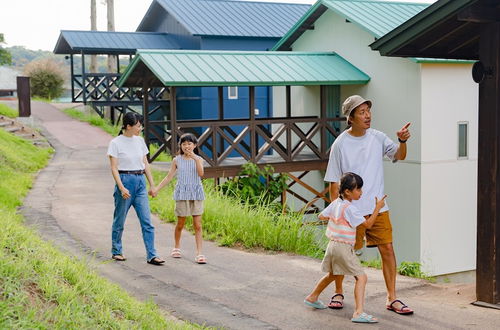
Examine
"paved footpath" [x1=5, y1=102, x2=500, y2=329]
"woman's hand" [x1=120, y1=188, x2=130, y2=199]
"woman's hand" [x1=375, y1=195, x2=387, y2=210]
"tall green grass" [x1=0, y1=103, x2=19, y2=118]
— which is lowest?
"paved footpath" [x1=5, y1=102, x2=500, y2=329]

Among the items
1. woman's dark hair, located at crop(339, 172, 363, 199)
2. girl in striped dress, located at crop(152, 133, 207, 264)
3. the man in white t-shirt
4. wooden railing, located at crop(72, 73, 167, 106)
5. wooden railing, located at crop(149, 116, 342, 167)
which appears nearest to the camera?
woman's dark hair, located at crop(339, 172, 363, 199)

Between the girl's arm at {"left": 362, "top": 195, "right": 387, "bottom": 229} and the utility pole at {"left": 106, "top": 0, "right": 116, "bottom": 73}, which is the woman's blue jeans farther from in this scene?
the utility pole at {"left": 106, "top": 0, "right": 116, "bottom": 73}

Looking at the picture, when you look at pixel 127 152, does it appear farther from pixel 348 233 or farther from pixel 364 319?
pixel 364 319

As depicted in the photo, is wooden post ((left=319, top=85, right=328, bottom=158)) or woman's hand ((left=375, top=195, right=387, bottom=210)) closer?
woman's hand ((left=375, top=195, right=387, bottom=210))

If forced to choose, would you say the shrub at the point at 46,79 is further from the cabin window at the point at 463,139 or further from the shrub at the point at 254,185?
the cabin window at the point at 463,139

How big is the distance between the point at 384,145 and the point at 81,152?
16.9 meters

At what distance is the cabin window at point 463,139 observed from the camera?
15.8 metres

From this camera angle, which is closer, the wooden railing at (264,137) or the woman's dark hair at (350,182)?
the woman's dark hair at (350,182)

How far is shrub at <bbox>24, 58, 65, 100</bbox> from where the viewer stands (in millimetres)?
39938

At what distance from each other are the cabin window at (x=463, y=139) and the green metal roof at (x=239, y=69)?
8.06 feet

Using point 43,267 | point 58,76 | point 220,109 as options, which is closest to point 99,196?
point 220,109

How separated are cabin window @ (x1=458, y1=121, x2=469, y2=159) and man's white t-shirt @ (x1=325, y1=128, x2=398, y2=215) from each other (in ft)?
32.1

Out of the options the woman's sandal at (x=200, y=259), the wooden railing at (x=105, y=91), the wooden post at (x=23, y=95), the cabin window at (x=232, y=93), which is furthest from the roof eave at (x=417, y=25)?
the wooden post at (x=23, y=95)

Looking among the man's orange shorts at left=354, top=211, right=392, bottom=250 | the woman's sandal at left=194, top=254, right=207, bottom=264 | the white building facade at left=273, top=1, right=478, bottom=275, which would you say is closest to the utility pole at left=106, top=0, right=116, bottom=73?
the white building facade at left=273, top=1, right=478, bottom=275
